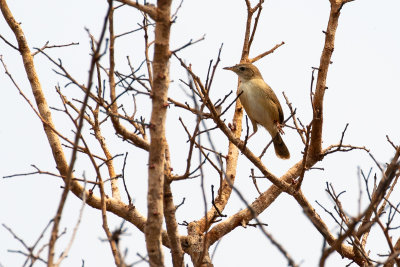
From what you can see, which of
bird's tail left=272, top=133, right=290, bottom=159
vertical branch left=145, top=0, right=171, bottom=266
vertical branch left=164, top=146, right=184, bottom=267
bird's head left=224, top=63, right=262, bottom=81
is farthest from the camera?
A: bird's tail left=272, top=133, right=290, bottom=159

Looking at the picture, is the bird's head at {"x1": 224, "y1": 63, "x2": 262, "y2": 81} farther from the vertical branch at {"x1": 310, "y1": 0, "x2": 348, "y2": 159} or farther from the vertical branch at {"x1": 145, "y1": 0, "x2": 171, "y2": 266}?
the vertical branch at {"x1": 145, "y1": 0, "x2": 171, "y2": 266}

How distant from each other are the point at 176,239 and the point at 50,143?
2.24 m

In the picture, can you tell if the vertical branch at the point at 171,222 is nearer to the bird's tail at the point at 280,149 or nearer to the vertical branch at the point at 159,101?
the vertical branch at the point at 159,101

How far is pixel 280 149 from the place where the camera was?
28.2 ft

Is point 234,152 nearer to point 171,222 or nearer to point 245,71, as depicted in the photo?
point 245,71

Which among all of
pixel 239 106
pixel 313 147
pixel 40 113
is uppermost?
pixel 239 106

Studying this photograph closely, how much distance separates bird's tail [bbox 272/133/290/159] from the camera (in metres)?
8.55

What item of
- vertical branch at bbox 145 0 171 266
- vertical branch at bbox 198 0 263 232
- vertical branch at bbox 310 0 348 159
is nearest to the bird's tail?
vertical branch at bbox 198 0 263 232

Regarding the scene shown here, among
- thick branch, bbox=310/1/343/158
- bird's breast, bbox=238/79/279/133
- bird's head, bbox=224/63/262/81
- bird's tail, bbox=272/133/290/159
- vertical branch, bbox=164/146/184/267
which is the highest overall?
bird's head, bbox=224/63/262/81

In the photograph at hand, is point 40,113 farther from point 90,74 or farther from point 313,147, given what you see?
point 90,74

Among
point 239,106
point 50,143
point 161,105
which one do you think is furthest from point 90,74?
point 239,106

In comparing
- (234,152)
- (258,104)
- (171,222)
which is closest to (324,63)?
(234,152)

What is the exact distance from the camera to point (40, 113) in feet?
20.0

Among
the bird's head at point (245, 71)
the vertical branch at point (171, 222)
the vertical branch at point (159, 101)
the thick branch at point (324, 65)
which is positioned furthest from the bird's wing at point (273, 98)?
the vertical branch at point (159, 101)
